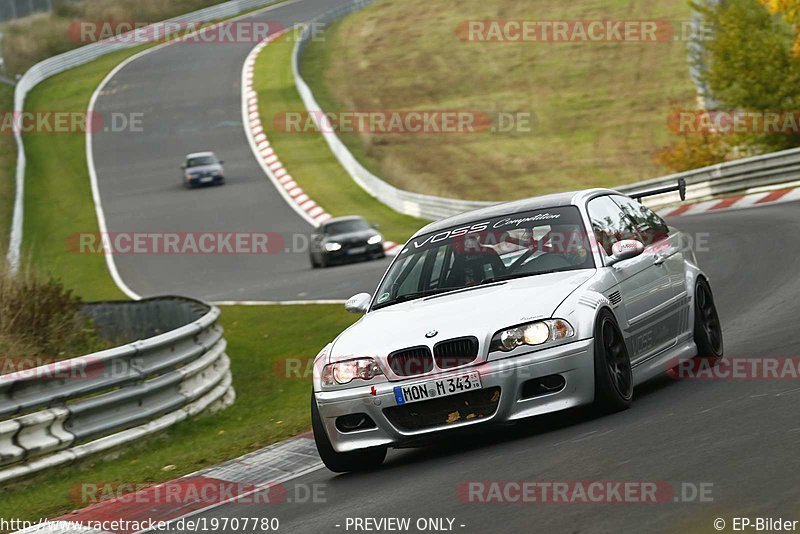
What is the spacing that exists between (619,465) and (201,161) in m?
37.2

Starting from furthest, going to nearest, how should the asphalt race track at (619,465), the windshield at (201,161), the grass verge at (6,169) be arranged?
the windshield at (201,161) < the grass verge at (6,169) < the asphalt race track at (619,465)

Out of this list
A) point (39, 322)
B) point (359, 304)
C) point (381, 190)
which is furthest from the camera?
point (381, 190)

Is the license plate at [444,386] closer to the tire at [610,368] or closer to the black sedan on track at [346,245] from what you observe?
the tire at [610,368]

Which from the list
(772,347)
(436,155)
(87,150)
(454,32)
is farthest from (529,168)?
(772,347)

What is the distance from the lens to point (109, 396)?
1080 centimetres

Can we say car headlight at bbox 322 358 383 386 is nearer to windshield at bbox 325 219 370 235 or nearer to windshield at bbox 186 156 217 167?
windshield at bbox 325 219 370 235

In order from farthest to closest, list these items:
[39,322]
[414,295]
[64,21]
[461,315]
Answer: [64,21]
[39,322]
[414,295]
[461,315]

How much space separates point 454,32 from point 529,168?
2308cm

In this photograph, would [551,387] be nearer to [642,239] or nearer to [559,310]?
[559,310]

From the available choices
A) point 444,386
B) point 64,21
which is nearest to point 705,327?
point 444,386

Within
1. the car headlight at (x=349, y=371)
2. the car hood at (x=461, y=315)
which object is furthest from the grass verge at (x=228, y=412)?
the car hood at (x=461, y=315)

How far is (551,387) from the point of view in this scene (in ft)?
25.5

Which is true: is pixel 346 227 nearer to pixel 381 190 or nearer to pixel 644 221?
pixel 381 190

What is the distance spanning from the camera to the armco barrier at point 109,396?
9938mm
